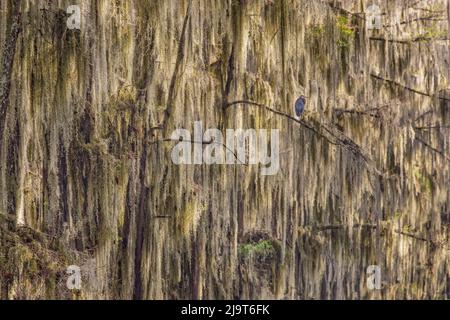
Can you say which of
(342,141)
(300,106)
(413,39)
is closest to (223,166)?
(300,106)

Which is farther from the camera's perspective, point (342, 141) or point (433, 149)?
point (433, 149)

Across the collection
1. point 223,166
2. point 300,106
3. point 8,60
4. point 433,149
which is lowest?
point 223,166

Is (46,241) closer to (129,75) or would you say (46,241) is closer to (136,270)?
(136,270)

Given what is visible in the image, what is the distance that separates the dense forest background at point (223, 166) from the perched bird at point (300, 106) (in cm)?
7

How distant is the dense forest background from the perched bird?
2.9 inches

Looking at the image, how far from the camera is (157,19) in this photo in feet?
18.5

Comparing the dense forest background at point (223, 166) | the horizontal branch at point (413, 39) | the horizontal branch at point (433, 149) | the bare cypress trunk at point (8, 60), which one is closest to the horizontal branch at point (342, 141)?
the dense forest background at point (223, 166)

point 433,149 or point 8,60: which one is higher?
point 8,60

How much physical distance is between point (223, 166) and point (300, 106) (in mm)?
866

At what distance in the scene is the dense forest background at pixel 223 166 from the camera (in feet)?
16.2

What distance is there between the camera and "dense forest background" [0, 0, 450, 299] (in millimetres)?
4941

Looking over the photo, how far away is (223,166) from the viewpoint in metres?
5.78

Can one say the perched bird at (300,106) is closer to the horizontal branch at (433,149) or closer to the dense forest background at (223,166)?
the dense forest background at (223,166)

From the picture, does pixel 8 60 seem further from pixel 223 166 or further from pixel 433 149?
pixel 433 149
